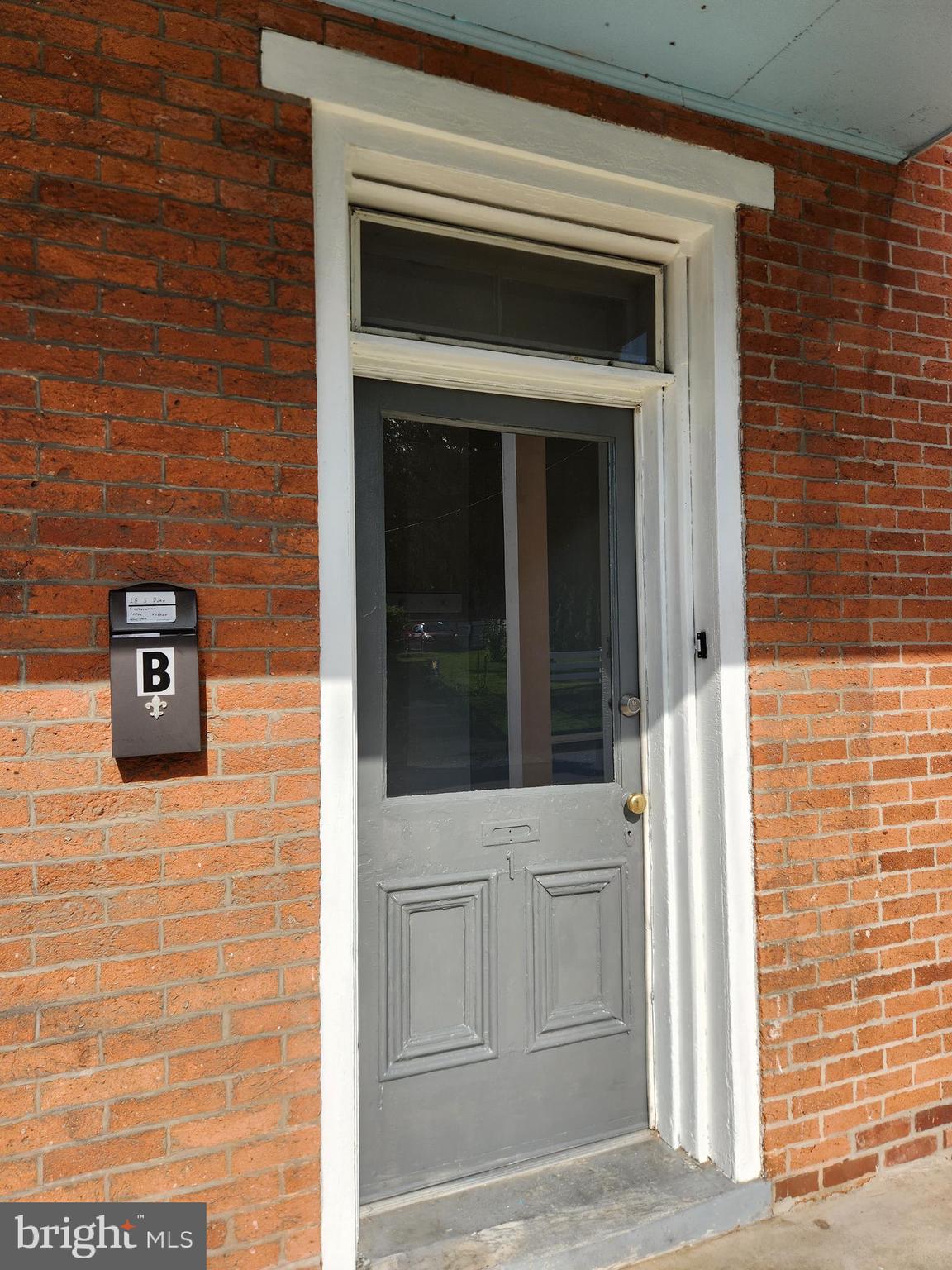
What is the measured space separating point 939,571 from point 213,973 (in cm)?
262

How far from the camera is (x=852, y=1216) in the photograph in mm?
2518

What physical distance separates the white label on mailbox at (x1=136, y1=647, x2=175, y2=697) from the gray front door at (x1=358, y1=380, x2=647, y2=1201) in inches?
23.9

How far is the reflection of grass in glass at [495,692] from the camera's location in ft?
8.43

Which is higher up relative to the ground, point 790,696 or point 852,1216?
point 790,696

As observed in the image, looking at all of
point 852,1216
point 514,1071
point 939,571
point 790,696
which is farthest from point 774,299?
point 852,1216

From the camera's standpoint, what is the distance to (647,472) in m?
2.79

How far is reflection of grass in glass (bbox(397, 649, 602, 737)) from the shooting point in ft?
8.43

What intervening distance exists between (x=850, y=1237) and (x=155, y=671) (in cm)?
250

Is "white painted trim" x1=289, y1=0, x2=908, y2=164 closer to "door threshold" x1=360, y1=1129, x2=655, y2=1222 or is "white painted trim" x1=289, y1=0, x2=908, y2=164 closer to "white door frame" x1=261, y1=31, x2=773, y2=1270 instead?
"white door frame" x1=261, y1=31, x2=773, y2=1270

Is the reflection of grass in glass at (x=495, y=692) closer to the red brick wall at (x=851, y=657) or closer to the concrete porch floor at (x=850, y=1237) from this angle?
the red brick wall at (x=851, y=657)

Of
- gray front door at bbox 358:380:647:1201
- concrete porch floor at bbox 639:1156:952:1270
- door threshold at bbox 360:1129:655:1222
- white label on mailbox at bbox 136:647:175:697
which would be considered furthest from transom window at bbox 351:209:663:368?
concrete porch floor at bbox 639:1156:952:1270

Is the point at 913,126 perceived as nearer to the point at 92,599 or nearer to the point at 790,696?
the point at 790,696

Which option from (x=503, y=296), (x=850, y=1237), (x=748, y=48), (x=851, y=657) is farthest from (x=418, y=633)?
(x=850, y=1237)

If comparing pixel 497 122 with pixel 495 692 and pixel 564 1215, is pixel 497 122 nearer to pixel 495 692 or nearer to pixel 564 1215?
pixel 495 692
